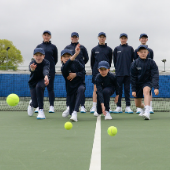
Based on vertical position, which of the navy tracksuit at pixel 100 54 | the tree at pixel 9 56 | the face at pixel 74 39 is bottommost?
the navy tracksuit at pixel 100 54

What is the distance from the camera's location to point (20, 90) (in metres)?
16.3

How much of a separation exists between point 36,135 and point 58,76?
1213cm

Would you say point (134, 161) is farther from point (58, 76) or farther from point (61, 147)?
point (58, 76)

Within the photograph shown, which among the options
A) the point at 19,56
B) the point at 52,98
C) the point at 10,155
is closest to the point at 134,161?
the point at 10,155

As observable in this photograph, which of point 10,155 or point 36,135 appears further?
point 36,135

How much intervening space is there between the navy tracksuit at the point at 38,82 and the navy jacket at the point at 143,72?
2015mm

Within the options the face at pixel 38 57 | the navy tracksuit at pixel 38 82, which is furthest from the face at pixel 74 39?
the face at pixel 38 57

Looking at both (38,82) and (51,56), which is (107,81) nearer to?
(38,82)

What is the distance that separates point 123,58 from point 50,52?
1.98 meters

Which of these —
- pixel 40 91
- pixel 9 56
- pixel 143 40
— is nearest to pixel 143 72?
pixel 143 40

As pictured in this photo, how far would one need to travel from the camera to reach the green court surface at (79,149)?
2.59 metres

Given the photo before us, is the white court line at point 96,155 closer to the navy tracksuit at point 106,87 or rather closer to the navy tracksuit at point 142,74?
the navy tracksuit at point 106,87

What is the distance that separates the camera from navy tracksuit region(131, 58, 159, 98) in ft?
21.3

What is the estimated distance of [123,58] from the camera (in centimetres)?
766
